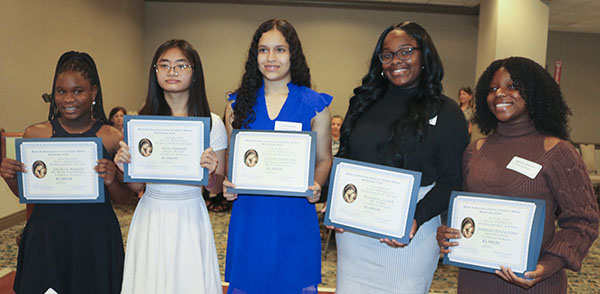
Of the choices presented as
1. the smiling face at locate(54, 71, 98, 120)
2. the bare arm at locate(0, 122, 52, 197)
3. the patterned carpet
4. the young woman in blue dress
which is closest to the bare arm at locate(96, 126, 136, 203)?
the smiling face at locate(54, 71, 98, 120)

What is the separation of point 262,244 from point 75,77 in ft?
3.86

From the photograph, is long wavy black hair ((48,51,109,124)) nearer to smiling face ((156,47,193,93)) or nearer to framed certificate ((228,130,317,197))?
smiling face ((156,47,193,93))

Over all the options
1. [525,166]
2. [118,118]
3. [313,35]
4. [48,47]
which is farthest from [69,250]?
[313,35]

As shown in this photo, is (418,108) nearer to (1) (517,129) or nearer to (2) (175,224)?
(1) (517,129)

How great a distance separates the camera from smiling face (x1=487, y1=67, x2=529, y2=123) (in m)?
1.76

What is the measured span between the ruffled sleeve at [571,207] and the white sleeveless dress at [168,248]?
4.69ft

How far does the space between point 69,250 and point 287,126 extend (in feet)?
3.80

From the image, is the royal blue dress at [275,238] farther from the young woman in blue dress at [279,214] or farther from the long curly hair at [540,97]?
the long curly hair at [540,97]

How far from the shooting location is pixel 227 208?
6820 mm

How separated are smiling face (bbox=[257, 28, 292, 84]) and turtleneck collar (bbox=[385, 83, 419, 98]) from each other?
0.51 meters

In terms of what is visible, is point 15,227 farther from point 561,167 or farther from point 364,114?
point 561,167

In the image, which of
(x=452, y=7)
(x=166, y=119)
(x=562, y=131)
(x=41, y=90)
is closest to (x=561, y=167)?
(x=562, y=131)

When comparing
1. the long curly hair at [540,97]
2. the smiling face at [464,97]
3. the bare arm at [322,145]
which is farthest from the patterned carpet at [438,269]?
the smiling face at [464,97]

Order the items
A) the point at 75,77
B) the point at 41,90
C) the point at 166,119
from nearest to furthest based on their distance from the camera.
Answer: the point at 166,119 → the point at 75,77 → the point at 41,90
